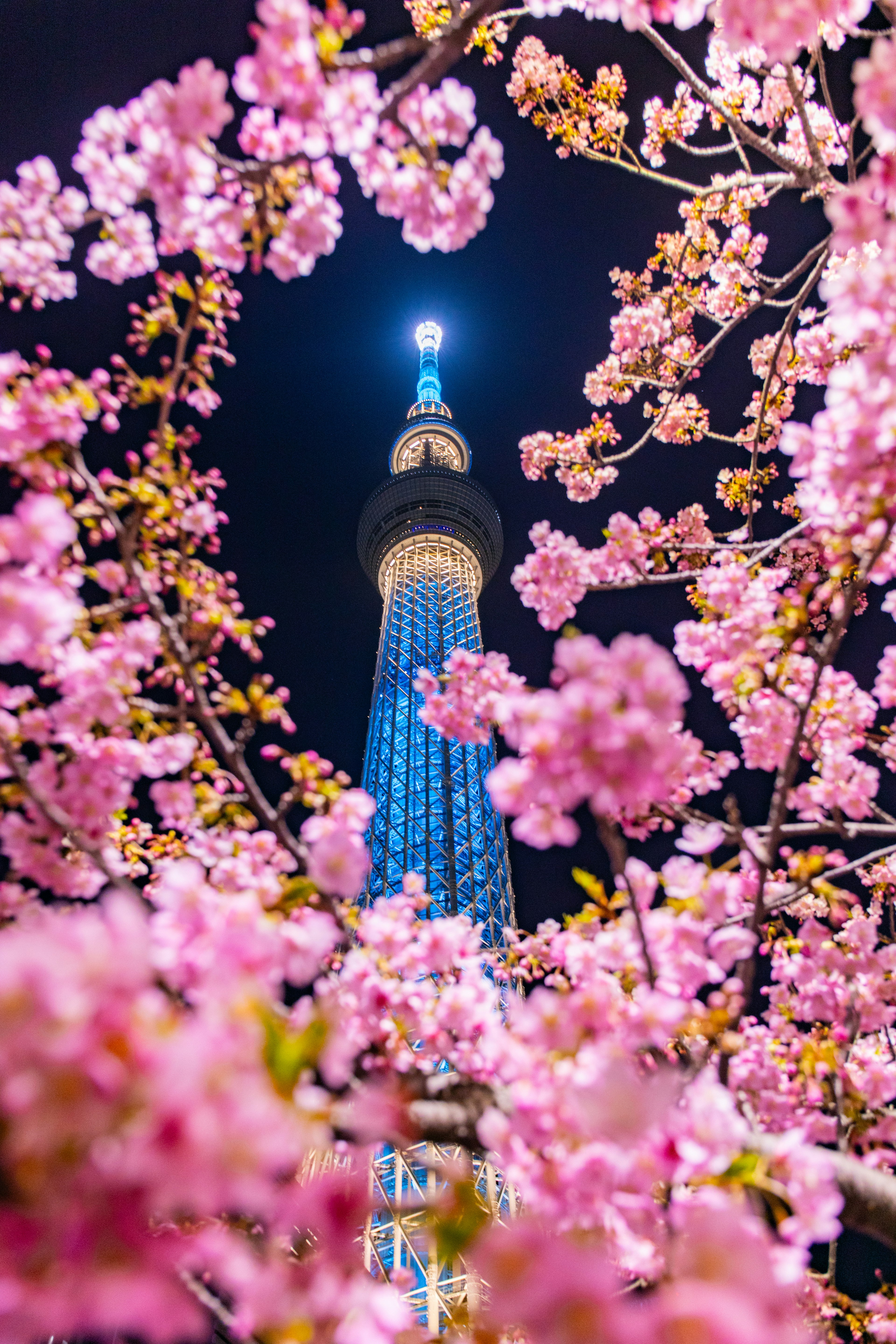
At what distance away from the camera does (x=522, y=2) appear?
5004 millimetres

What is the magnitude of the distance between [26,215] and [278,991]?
3.22 metres

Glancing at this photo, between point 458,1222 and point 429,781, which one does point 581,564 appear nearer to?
point 458,1222

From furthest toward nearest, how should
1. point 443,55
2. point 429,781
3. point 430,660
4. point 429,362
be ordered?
1. point 429,362
2. point 430,660
3. point 429,781
4. point 443,55

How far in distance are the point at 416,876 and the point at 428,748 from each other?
18.1m

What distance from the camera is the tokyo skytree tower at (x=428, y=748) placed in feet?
41.2

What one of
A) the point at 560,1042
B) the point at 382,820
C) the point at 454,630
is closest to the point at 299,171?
the point at 560,1042

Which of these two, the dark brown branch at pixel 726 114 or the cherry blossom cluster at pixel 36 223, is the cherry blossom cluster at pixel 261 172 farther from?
the dark brown branch at pixel 726 114

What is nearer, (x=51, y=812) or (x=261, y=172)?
(x=51, y=812)

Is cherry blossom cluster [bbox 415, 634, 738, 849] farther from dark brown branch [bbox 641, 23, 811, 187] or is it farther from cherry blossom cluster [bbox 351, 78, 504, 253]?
dark brown branch [bbox 641, 23, 811, 187]

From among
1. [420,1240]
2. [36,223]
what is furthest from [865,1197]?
[420,1240]

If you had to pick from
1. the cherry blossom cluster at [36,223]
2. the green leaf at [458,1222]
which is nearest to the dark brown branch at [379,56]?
the cherry blossom cluster at [36,223]

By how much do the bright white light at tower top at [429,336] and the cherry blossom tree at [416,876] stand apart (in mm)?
36571

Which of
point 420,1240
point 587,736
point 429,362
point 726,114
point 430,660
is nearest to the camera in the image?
point 587,736

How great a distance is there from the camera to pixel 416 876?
3.50 metres
